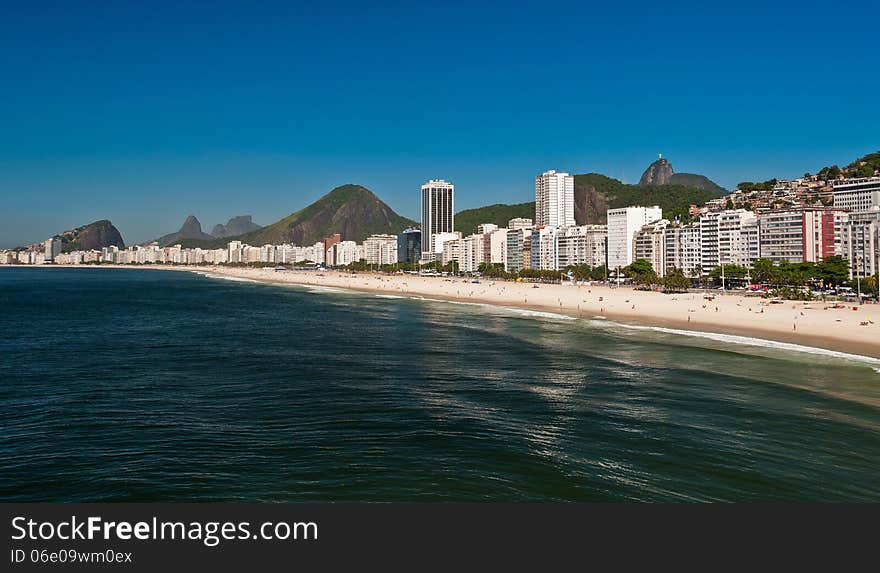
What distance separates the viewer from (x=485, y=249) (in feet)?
610

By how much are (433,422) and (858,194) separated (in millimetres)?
134622

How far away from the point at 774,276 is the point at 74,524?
86196 millimetres

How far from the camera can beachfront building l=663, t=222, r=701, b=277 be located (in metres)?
113

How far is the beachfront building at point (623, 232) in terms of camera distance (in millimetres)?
133375

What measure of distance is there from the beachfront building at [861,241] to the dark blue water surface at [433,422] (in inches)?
2545

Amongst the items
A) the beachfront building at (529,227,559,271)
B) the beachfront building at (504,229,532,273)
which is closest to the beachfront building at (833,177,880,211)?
the beachfront building at (529,227,559,271)

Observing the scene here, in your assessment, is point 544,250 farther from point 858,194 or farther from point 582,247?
point 858,194

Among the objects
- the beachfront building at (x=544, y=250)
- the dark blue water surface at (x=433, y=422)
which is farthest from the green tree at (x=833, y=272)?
the beachfront building at (x=544, y=250)

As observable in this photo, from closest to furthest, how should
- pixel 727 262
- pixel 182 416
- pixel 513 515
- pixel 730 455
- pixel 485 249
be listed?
pixel 513 515 < pixel 730 455 < pixel 182 416 < pixel 727 262 < pixel 485 249

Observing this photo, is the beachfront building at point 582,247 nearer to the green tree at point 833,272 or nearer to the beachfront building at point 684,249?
the beachfront building at point 684,249

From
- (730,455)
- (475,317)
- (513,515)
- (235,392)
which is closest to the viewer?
(513,515)

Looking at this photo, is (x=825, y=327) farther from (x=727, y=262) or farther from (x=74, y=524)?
(x=727, y=262)

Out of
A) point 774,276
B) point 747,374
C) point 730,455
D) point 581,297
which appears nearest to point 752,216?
point 774,276

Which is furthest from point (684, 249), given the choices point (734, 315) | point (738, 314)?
point (734, 315)
